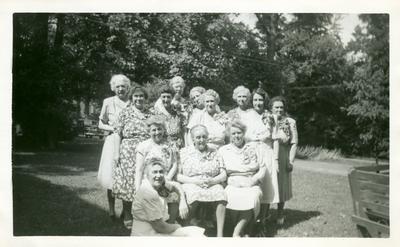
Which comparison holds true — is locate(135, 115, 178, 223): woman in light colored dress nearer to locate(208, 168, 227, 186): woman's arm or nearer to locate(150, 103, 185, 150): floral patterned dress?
locate(150, 103, 185, 150): floral patterned dress

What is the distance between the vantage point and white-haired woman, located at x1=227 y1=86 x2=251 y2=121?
90.7 inches

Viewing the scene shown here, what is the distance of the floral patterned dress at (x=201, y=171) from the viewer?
6.82ft

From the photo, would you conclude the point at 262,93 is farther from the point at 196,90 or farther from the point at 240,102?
the point at 196,90

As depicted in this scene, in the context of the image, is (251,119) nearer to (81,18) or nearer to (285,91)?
(285,91)

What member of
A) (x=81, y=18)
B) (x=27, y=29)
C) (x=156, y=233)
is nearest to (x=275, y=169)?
(x=156, y=233)

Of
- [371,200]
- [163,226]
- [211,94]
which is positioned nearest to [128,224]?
[163,226]

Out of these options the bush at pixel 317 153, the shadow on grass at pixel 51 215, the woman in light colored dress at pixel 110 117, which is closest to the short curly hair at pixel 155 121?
the woman in light colored dress at pixel 110 117

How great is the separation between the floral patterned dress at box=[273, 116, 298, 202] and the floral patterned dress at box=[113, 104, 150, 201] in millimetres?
794

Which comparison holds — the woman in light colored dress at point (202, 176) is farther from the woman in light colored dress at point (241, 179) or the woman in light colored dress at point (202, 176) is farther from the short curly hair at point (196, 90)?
the short curly hair at point (196, 90)

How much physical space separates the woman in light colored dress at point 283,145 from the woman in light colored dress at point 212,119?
334mm

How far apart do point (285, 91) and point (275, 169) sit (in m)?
0.64

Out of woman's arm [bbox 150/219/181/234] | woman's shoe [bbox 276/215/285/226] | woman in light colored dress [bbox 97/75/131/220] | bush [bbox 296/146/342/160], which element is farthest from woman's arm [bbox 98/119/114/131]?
Result: bush [bbox 296/146/342/160]

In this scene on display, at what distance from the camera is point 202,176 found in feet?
6.88

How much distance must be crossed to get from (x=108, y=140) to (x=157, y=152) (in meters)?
0.37
